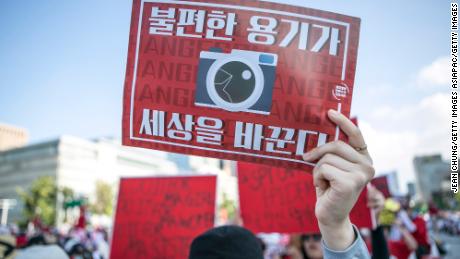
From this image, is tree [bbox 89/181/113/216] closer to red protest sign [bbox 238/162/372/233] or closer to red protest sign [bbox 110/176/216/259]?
red protest sign [bbox 110/176/216/259]

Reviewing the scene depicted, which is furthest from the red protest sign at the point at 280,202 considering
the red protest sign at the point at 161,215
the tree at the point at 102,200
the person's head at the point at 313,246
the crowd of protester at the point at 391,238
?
the tree at the point at 102,200

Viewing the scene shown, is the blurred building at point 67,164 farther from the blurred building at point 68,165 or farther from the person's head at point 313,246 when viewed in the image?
the person's head at point 313,246

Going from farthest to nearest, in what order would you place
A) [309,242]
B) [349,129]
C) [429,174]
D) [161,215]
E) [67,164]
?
[429,174] → [67,164] → [309,242] → [161,215] → [349,129]

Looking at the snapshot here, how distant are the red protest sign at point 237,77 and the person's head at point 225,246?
0.55 m

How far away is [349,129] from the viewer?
1.37 meters

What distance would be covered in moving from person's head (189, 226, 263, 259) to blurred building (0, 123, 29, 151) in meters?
157

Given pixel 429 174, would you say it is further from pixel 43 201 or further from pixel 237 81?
pixel 237 81

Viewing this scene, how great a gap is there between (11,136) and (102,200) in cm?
10530

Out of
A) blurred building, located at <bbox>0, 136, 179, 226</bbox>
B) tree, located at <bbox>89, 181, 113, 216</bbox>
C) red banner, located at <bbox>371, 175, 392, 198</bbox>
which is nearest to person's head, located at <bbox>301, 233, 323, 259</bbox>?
red banner, located at <bbox>371, 175, 392, 198</bbox>

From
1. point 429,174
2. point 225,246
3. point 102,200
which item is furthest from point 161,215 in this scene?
point 429,174

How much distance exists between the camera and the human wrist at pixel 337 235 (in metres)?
1.31

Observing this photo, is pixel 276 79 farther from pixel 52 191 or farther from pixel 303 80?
pixel 52 191

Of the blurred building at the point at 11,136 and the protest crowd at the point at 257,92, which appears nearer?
the protest crowd at the point at 257,92

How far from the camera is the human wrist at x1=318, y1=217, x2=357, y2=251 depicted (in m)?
1.31
